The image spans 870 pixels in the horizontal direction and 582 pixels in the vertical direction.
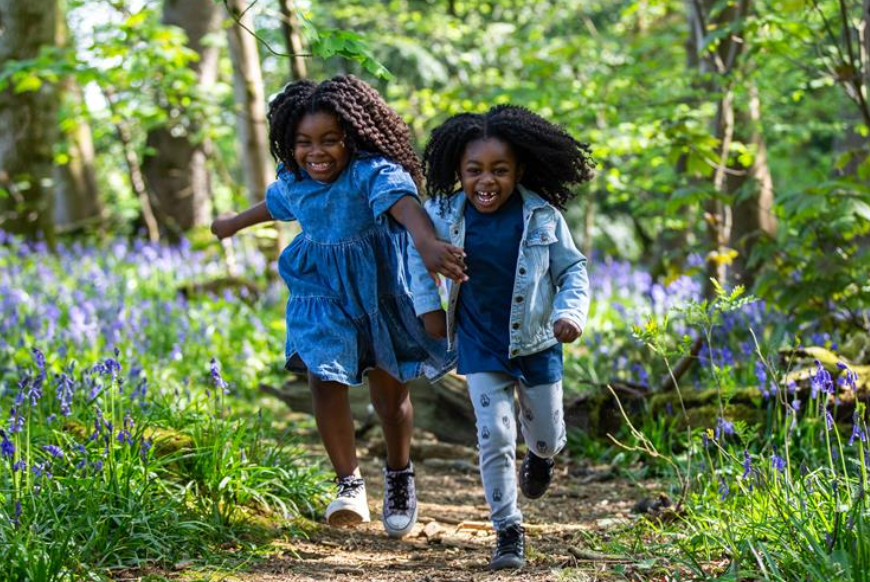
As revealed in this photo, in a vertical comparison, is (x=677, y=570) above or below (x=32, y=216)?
below

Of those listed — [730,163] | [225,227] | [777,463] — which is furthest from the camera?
[730,163]

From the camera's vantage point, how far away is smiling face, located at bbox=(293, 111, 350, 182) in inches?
151

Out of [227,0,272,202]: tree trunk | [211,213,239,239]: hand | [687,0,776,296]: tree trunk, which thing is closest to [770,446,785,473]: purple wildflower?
[211,213,239,239]: hand

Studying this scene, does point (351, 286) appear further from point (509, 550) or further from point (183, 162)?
point (183, 162)

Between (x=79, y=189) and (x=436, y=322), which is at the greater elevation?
(x=79, y=189)

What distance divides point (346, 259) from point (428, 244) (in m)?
0.50

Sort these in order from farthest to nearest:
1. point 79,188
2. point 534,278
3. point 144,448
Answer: point 79,188, point 144,448, point 534,278

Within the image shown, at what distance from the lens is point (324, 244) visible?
3955 millimetres

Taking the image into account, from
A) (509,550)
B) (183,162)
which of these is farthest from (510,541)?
(183,162)

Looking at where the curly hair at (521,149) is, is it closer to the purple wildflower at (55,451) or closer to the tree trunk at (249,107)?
the purple wildflower at (55,451)

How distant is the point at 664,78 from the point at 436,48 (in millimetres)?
4937

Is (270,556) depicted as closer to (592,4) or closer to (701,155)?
(701,155)

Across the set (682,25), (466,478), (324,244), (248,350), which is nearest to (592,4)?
(682,25)

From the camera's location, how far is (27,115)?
1108cm
